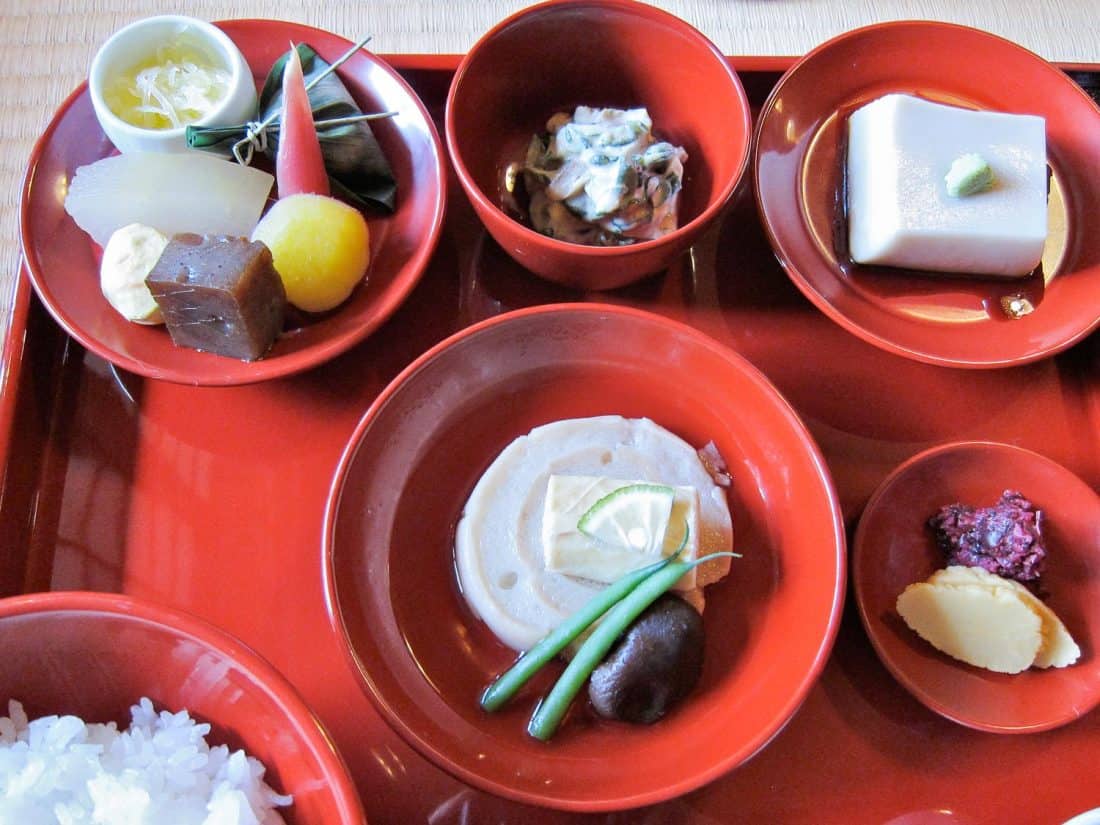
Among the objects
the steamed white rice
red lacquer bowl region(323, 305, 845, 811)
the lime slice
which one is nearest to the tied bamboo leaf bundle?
red lacquer bowl region(323, 305, 845, 811)

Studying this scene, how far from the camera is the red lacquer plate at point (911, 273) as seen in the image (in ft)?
4.61

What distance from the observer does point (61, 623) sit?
94 centimetres

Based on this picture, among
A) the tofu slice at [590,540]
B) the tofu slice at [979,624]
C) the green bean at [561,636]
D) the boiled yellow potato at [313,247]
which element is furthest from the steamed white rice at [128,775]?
the tofu slice at [979,624]

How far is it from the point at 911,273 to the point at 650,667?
84 centimetres

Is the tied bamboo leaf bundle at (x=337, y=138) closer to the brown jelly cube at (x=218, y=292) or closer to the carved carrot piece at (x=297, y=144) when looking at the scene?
the carved carrot piece at (x=297, y=144)

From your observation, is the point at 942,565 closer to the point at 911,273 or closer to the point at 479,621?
the point at 911,273

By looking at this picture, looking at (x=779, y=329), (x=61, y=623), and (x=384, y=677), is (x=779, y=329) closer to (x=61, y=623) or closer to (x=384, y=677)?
(x=384, y=677)

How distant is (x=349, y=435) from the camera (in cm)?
137

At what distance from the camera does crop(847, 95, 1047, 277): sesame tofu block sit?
55.7 inches

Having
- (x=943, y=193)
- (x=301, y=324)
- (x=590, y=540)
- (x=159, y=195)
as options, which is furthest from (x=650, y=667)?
(x=159, y=195)

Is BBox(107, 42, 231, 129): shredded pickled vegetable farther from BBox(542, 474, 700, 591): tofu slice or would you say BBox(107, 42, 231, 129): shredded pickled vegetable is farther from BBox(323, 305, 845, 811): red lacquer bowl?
BBox(542, 474, 700, 591): tofu slice

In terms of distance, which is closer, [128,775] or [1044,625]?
[128,775]

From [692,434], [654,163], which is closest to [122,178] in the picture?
[654,163]

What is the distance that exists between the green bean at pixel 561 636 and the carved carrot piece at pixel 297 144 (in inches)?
31.1
